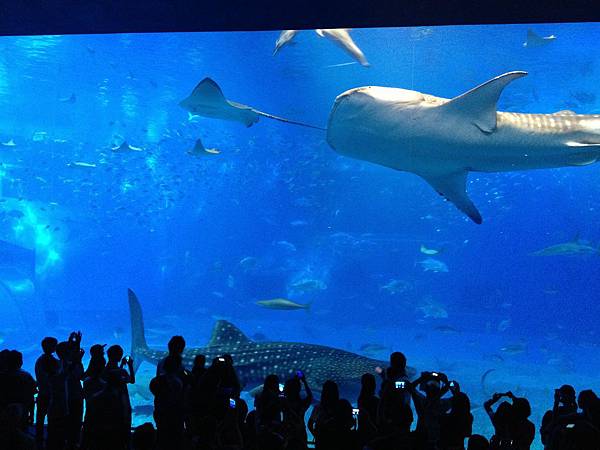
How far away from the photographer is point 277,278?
28.5 meters

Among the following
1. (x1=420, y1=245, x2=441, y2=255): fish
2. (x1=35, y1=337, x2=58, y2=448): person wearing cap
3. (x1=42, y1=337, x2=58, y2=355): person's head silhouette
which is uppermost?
(x1=420, y1=245, x2=441, y2=255): fish

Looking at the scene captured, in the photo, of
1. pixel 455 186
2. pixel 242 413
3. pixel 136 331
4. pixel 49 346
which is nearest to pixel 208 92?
pixel 136 331

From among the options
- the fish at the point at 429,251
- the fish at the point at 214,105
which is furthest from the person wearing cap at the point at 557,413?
the fish at the point at 429,251

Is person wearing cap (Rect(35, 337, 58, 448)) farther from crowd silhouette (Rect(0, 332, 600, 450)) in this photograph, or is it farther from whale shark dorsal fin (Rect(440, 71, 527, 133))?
whale shark dorsal fin (Rect(440, 71, 527, 133))

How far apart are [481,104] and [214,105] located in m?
4.25

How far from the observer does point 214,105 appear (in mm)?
7906

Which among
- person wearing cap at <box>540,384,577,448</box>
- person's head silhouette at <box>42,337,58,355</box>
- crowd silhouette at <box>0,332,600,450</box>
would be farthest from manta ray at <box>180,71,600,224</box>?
person's head silhouette at <box>42,337,58,355</box>

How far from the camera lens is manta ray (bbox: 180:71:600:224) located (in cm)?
489

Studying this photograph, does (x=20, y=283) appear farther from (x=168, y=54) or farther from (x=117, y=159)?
(x=117, y=159)

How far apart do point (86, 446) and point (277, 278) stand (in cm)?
2587

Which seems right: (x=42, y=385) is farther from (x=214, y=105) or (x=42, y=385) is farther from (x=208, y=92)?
(x=214, y=105)

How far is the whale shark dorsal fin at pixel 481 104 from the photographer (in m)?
4.82

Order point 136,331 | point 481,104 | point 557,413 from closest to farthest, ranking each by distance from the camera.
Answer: point 557,413, point 481,104, point 136,331

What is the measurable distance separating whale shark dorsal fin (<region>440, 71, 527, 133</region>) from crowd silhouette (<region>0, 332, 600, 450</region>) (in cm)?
266
